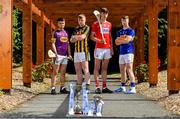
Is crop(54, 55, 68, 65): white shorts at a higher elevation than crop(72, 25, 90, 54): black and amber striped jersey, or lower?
lower

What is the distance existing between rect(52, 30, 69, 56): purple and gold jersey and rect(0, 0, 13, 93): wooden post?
1054mm

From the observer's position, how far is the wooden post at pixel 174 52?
10617 millimetres

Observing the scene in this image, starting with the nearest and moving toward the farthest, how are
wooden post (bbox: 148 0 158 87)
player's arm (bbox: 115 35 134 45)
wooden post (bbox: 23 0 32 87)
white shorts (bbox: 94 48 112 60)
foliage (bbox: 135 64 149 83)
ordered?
player's arm (bbox: 115 35 134 45), white shorts (bbox: 94 48 112 60), wooden post (bbox: 23 0 32 87), wooden post (bbox: 148 0 158 87), foliage (bbox: 135 64 149 83)

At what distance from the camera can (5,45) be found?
10.9m

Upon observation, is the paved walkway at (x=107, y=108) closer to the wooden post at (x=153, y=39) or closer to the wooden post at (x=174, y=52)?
the wooden post at (x=174, y=52)

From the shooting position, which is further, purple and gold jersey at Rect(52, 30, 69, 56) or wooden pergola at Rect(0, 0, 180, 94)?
purple and gold jersey at Rect(52, 30, 69, 56)

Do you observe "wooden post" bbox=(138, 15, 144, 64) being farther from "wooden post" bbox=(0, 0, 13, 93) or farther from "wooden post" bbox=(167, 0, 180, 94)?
"wooden post" bbox=(0, 0, 13, 93)

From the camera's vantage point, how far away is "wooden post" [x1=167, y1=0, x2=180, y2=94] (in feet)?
34.8

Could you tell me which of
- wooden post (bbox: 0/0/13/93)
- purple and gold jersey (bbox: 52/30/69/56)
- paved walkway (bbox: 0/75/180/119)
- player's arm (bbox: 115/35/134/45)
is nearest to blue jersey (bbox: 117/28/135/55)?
player's arm (bbox: 115/35/134/45)

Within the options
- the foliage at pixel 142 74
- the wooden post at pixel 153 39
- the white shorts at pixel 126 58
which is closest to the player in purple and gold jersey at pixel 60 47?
the white shorts at pixel 126 58

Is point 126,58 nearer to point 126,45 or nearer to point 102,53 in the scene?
point 126,45

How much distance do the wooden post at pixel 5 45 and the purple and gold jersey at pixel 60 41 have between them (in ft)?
3.46

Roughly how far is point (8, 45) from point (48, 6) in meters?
6.35

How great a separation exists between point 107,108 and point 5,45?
3.33 metres
